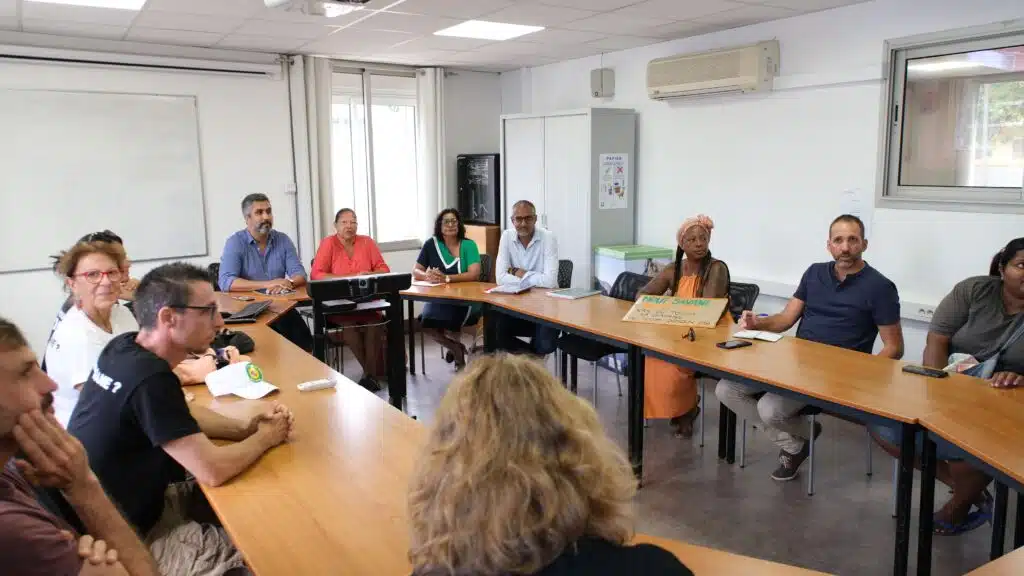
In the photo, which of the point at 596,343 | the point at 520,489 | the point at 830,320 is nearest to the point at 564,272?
the point at 596,343

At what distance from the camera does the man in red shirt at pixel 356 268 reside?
207 inches

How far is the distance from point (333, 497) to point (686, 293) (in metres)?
2.79

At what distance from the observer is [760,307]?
5461mm

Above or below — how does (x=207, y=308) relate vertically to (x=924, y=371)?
above

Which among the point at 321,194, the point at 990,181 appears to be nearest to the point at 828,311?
the point at 990,181

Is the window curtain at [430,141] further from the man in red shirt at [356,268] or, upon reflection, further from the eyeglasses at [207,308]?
the eyeglasses at [207,308]

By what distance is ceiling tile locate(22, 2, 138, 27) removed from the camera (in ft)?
14.7

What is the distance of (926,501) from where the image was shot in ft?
8.00

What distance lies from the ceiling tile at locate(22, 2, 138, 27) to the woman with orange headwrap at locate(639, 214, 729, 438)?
3.71 meters

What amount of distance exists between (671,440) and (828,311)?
1171 millimetres

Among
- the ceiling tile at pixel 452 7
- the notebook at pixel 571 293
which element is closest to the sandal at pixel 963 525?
the notebook at pixel 571 293

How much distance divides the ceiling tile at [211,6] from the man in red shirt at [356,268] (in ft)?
4.83

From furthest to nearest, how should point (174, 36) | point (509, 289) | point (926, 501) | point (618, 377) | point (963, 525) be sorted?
point (174, 36), point (618, 377), point (509, 289), point (963, 525), point (926, 501)

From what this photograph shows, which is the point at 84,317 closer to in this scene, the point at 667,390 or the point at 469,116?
the point at 667,390
